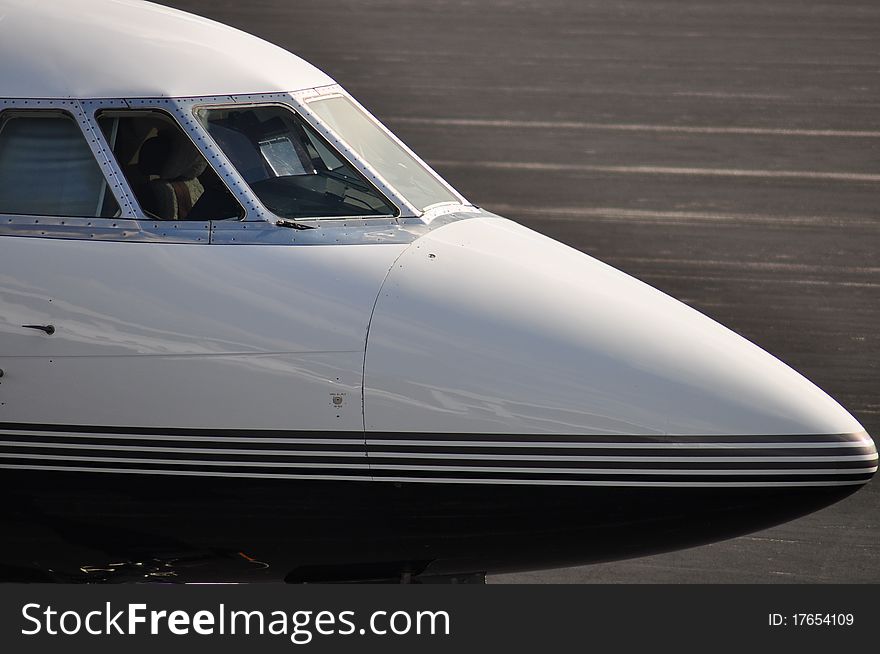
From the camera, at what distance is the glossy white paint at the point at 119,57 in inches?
255

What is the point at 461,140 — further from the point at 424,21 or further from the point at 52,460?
the point at 52,460

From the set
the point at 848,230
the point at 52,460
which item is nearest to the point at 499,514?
the point at 52,460

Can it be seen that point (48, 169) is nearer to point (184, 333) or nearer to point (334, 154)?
point (184, 333)

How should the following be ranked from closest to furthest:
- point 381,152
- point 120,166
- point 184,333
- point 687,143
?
point 184,333
point 120,166
point 381,152
point 687,143

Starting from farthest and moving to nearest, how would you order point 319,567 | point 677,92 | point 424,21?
1. point 424,21
2. point 677,92
3. point 319,567

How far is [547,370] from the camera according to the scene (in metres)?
5.95

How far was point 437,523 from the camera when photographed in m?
6.12

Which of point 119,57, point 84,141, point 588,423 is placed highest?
point 119,57

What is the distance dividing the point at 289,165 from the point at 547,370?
1794 millimetres

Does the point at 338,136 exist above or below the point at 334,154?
above

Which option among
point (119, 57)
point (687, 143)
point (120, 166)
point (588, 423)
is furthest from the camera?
point (687, 143)

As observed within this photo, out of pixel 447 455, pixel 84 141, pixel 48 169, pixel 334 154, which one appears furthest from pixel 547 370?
pixel 48 169

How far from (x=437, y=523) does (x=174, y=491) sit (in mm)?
1308

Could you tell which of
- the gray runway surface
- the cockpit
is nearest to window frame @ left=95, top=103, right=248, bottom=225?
the cockpit
